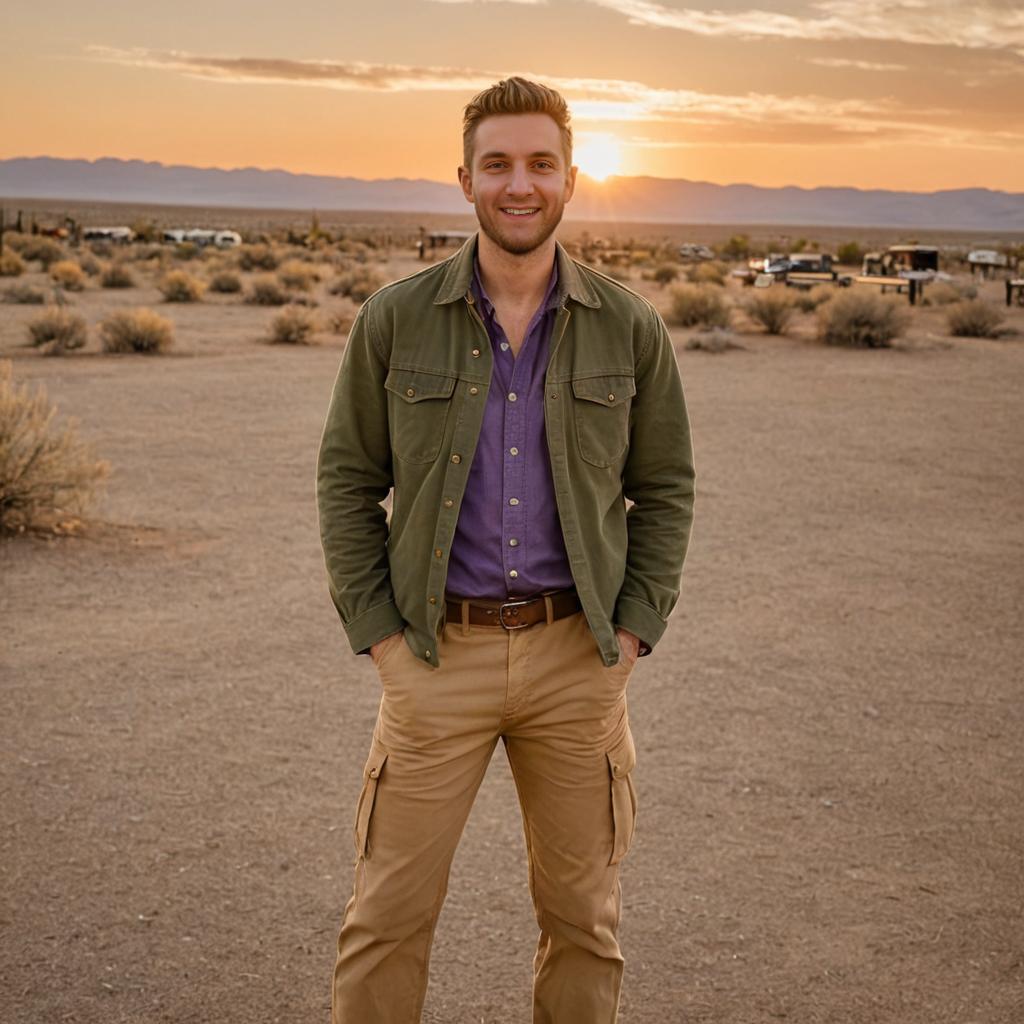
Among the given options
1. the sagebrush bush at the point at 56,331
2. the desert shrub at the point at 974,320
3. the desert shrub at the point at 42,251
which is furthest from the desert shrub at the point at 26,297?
the desert shrub at the point at 974,320

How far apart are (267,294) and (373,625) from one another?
2944 cm

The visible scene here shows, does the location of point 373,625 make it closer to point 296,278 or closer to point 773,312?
point 773,312

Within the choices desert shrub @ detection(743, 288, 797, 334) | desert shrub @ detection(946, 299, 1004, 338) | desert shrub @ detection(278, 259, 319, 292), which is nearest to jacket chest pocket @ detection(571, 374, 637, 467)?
desert shrub @ detection(743, 288, 797, 334)

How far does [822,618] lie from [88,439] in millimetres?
8469

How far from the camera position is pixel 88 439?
13570 millimetres

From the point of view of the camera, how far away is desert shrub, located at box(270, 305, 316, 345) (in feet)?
77.5

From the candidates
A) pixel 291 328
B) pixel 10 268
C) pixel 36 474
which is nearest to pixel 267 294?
pixel 291 328

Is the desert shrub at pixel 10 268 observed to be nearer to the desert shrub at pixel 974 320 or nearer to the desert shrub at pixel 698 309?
the desert shrub at pixel 698 309

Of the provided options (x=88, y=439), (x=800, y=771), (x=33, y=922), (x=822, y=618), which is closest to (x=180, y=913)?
(x=33, y=922)

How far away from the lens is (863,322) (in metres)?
24.8

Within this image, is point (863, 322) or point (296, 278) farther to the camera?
point (296, 278)

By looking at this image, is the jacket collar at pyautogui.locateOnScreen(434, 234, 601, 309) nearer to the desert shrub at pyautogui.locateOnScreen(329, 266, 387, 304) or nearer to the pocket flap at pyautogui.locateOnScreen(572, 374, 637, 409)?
the pocket flap at pyautogui.locateOnScreen(572, 374, 637, 409)

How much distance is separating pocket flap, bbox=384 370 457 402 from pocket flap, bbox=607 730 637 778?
3.23 ft

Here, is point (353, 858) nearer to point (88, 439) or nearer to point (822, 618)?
point (822, 618)
